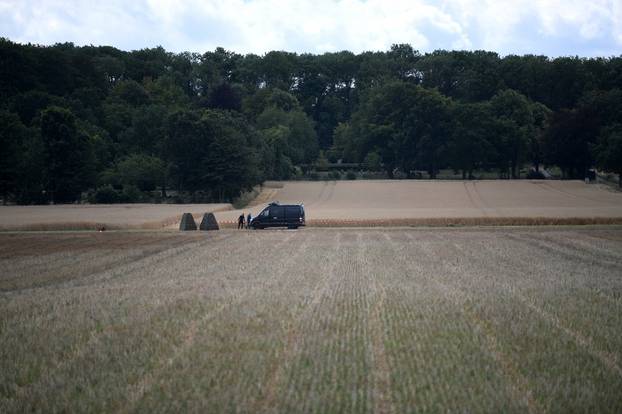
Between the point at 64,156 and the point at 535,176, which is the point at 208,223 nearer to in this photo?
the point at 64,156

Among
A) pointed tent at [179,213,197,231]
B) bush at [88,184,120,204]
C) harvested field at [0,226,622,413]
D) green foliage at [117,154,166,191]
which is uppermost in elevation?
green foliage at [117,154,166,191]

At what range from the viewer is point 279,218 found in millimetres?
53594

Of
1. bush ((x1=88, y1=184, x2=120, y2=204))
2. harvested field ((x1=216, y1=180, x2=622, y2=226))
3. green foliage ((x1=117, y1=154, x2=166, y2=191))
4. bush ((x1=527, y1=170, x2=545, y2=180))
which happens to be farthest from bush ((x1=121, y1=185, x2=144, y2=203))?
bush ((x1=527, y1=170, x2=545, y2=180))

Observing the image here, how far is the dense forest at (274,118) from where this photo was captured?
299ft

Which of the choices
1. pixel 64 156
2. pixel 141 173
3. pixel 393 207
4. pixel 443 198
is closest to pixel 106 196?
pixel 64 156

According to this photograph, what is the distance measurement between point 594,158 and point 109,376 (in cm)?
10692

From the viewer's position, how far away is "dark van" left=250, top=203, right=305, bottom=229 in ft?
176

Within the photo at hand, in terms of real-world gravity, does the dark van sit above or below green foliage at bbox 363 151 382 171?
below

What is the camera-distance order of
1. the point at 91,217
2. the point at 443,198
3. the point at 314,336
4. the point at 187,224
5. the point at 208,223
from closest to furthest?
the point at 314,336
the point at 187,224
the point at 208,223
the point at 91,217
the point at 443,198

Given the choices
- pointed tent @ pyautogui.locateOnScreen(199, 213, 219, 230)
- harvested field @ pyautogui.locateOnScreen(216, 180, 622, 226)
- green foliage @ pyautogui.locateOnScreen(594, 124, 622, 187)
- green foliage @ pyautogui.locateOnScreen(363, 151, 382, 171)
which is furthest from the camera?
green foliage @ pyautogui.locateOnScreen(363, 151, 382, 171)

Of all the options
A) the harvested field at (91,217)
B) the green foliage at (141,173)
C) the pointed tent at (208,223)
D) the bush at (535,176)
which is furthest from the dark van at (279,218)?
the bush at (535,176)

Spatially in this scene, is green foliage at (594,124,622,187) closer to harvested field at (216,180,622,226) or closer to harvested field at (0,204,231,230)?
harvested field at (216,180,622,226)

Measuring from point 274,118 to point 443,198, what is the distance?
48325mm

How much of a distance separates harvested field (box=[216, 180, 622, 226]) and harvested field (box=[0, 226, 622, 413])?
115ft
